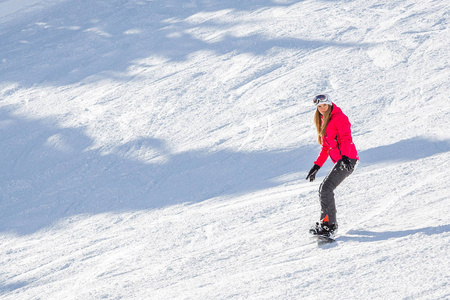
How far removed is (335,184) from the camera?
3.92 meters

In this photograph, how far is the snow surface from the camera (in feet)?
12.7

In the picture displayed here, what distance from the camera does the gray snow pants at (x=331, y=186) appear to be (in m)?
3.89

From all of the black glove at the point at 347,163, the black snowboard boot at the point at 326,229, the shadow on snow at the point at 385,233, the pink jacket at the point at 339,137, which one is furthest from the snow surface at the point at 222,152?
the pink jacket at the point at 339,137

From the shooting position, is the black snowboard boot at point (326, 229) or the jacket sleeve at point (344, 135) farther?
the black snowboard boot at point (326, 229)

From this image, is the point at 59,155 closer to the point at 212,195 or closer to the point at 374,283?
the point at 212,195

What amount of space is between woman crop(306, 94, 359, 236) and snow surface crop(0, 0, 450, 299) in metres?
0.25

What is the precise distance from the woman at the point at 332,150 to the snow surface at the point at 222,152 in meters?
0.25

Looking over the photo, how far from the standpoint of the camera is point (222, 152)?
7.31 meters

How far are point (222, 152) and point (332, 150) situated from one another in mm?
3499

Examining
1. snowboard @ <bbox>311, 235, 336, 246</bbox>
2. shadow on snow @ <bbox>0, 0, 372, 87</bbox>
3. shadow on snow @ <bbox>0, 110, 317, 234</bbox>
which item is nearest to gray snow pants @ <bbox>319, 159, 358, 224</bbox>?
Result: snowboard @ <bbox>311, 235, 336, 246</bbox>

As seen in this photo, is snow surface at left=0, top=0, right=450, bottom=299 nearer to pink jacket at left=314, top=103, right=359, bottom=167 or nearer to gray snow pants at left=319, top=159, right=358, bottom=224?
gray snow pants at left=319, top=159, right=358, bottom=224

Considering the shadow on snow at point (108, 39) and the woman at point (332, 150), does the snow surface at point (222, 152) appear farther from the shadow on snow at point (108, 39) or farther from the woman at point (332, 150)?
the woman at point (332, 150)

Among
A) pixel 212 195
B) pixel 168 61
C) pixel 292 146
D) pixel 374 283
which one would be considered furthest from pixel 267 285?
pixel 168 61

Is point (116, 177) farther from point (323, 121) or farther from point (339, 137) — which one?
point (339, 137)
